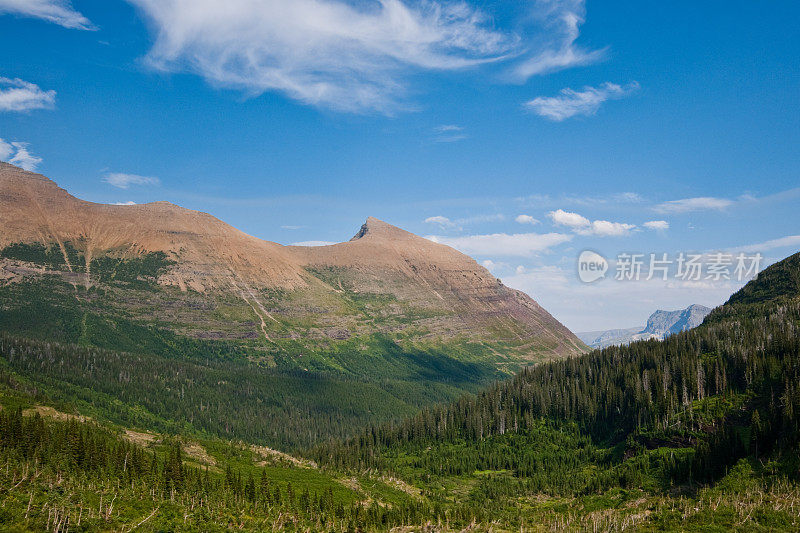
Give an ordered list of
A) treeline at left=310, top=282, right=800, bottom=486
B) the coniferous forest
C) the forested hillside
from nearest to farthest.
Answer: the coniferous forest → the forested hillside → treeline at left=310, top=282, right=800, bottom=486

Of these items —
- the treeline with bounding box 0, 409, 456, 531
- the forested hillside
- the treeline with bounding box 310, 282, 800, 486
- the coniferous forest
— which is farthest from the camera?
the treeline with bounding box 310, 282, 800, 486

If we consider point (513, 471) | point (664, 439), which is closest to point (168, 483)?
point (513, 471)

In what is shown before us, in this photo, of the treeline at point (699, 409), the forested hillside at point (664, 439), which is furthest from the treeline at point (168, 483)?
the treeline at point (699, 409)

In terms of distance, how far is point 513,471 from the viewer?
17438cm

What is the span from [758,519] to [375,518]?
7624cm

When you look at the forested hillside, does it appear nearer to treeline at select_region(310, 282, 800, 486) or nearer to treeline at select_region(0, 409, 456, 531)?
treeline at select_region(310, 282, 800, 486)

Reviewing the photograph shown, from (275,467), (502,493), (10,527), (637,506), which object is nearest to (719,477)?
(637,506)

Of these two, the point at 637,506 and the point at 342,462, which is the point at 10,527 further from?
the point at 342,462

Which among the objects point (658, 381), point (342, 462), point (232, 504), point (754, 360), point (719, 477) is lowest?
point (342, 462)

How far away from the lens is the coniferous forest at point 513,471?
88.0 m

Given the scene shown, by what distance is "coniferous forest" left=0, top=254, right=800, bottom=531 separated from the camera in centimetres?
8800

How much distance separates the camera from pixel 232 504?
339ft

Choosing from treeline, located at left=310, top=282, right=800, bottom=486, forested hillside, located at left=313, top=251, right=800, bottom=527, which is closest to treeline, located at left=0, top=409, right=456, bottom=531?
forested hillside, located at left=313, top=251, right=800, bottom=527

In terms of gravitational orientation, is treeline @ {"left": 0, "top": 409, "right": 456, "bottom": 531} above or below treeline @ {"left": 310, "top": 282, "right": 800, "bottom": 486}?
below
